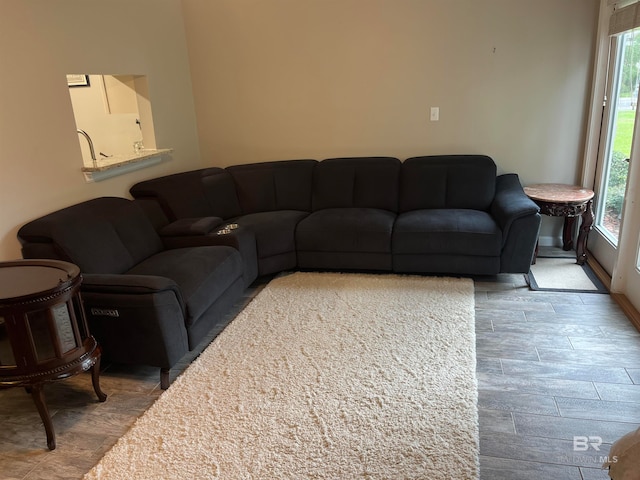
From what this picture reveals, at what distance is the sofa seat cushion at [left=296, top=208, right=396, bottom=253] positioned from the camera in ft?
12.3

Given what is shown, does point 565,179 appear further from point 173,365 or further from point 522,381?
point 173,365

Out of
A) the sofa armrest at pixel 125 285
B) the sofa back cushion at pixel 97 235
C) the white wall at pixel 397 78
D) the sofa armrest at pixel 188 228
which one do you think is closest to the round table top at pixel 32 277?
the sofa armrest at pixel 125 285

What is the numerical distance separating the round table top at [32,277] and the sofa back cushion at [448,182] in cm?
283

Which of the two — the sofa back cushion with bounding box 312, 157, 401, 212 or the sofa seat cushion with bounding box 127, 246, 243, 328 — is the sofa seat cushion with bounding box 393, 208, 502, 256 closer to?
the sofa back cushion with bounding box 312, 157, 401, 212

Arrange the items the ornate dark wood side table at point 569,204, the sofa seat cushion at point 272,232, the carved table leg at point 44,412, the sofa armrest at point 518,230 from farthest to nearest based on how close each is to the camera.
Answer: the sofa seat cushion at point 272,232 < the ornate dark wood side table at point 569,204 < the sofa armrest at point 518,230 < the carved table leg at point 44,412

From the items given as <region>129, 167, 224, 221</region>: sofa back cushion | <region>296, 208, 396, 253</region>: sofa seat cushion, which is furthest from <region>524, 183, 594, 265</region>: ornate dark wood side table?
<region>129, 167, 224, 221</region>: sofa back cushion

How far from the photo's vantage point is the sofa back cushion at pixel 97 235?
278cm

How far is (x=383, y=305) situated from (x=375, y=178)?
1.38 m

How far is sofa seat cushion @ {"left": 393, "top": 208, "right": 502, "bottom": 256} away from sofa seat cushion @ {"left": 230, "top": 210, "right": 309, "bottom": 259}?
869 millimetres

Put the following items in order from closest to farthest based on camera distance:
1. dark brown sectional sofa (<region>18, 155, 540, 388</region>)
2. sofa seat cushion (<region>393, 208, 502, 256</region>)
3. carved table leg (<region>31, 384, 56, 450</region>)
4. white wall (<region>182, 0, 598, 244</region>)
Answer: carved table leg (<region>31, 384, 56, 450</region>), dark brown sectional sofa (<region>18, 155, 540, 388</region>), sofa seat cushion (<region>393, 208, 502, 256</region>), white wall (<region>182, 0, 598, 244</region>)

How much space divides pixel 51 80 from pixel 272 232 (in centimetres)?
185

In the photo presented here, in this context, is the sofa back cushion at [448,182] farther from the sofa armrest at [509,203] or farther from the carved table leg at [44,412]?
the carved table leg at [44,412]

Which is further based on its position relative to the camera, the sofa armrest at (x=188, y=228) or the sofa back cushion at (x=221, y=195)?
the sofa back cushion at (x=221, y=195)

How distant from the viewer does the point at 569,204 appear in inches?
145
